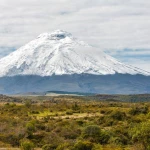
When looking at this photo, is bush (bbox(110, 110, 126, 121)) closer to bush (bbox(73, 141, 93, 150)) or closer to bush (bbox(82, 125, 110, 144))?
bush (bbox(82, 125, 110, 144))

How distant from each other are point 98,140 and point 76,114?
117 feet

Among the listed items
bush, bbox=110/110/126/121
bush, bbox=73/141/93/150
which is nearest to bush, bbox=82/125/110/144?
bush, bbox=73/141/93/150

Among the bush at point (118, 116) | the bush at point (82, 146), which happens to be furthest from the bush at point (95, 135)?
the bush at point (118, 116)

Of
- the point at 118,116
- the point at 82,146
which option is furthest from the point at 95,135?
the point at 118,116

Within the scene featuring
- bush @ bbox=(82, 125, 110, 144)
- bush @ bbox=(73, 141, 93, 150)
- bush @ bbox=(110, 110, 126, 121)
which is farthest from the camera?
bush @ bbox=(110, 110, 126, 121)

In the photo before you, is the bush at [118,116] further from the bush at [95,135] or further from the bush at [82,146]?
the bush at [82,146]

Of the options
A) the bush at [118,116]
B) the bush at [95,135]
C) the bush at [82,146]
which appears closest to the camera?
the bush at [82,146]

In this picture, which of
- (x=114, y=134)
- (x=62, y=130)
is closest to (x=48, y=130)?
(x=62, y=130)

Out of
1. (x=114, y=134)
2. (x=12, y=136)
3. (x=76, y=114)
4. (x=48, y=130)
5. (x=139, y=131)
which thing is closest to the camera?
(x=139, y=131)

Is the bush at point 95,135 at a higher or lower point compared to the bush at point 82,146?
lower

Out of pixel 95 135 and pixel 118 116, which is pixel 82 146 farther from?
pixel 118 116

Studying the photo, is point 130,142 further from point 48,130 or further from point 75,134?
point 48,130

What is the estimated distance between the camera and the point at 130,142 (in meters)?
51.7

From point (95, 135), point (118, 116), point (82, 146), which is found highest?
point (82, 146)
